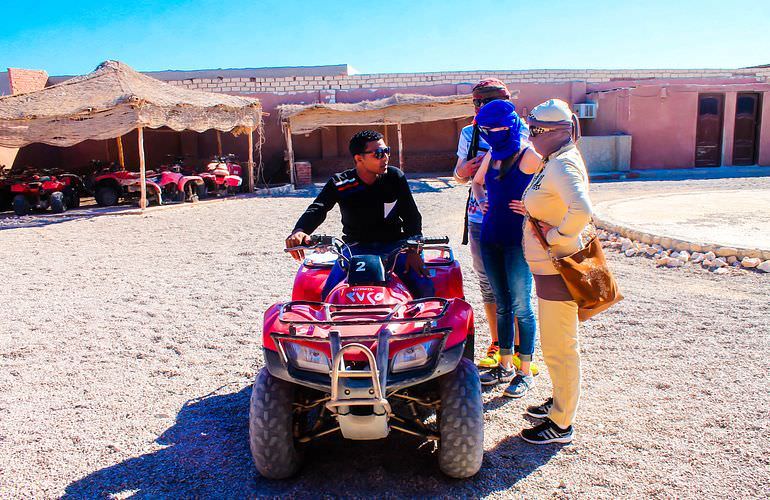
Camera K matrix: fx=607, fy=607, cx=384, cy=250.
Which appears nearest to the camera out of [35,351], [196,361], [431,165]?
[196,361]

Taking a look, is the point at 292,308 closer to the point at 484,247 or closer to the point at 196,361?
the point at 484,247

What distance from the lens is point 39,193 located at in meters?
14.0

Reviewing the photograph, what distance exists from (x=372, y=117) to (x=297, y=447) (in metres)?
15.8

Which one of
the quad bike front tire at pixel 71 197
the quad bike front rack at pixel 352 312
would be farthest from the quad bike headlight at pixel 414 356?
the quad bike front tire at pixel 71 197

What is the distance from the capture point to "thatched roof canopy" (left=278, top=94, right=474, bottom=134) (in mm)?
17359

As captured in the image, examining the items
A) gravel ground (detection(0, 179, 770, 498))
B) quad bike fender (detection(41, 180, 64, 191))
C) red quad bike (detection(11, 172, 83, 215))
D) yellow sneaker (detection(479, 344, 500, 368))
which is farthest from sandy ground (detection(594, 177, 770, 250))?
quad bike fender (detection(41, 180, 64, 191))

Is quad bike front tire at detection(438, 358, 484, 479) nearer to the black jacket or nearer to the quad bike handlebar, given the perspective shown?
the quad bike handlebar

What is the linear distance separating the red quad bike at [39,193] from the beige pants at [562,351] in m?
13.6

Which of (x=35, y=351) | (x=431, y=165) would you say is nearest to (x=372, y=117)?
(x=431, y=165)

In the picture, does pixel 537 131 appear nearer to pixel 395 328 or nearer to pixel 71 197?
pixel 395 328

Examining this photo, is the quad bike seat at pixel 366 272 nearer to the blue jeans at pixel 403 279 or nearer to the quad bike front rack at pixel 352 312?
the quad bike front rack at pixel 352 312

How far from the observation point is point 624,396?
369 cm

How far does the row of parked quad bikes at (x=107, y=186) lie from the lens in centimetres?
1396

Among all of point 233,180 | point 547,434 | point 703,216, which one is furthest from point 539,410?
point 233,180
